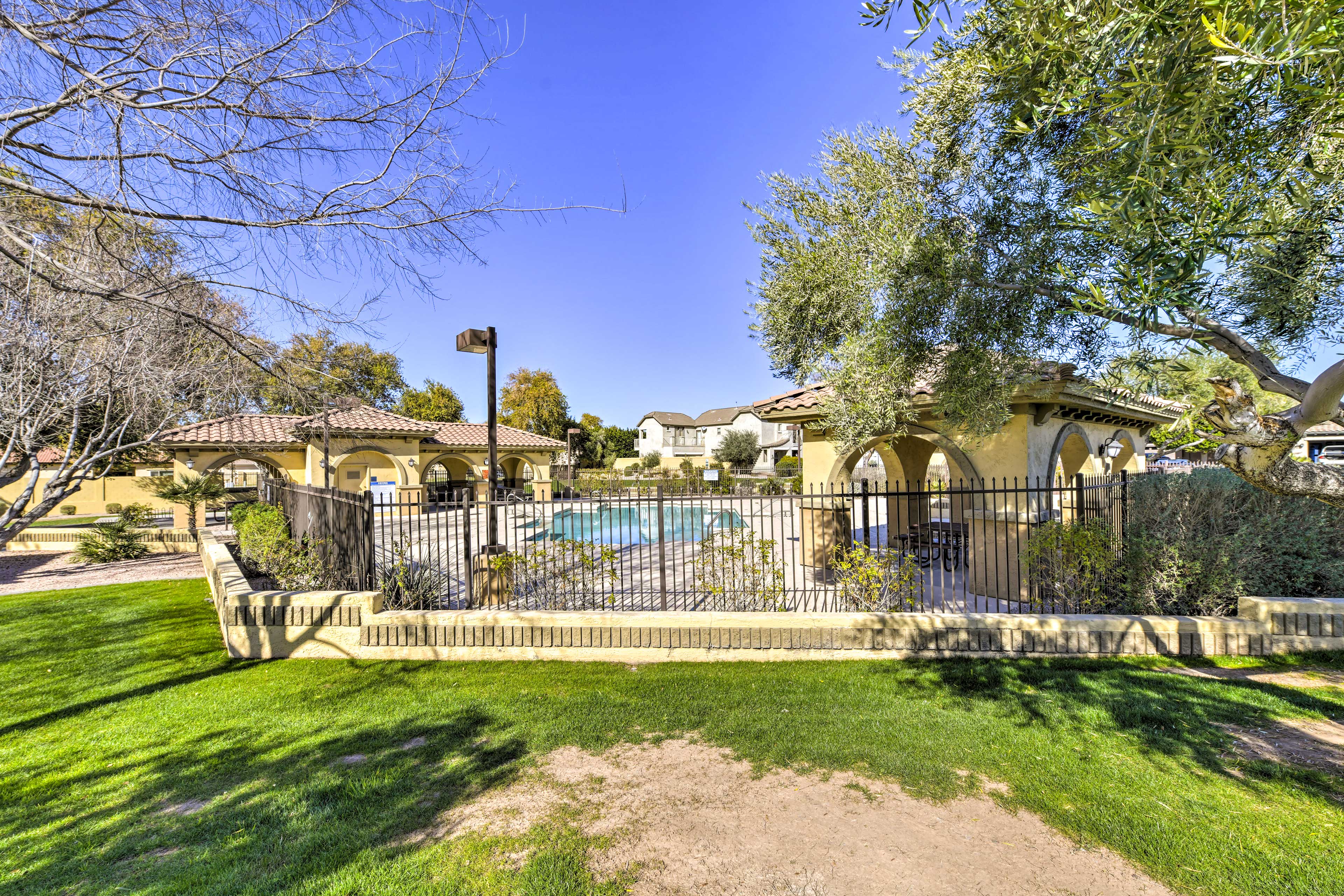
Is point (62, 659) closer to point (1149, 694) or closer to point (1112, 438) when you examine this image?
point (1149, 694)

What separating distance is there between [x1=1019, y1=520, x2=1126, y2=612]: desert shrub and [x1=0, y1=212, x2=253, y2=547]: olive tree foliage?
788 centimetres

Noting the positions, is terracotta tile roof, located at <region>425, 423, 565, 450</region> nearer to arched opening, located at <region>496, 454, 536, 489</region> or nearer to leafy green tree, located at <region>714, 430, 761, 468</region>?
arched opening, located at <region>496, 454, 536, 489</region>

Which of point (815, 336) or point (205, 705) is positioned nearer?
point (205, 705)

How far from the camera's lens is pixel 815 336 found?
7.39 m

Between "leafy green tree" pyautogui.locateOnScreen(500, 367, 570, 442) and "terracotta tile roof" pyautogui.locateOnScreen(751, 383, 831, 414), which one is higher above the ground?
"leafy green tree" pyautogui.locateOnScreen(500, 367, 570, 442)

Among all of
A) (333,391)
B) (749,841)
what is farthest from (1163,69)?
(333,391)

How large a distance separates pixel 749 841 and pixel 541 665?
315cm

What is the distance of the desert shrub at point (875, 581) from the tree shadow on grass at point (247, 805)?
399 centimetres

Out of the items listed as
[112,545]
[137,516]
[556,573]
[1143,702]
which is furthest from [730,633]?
[137,516]

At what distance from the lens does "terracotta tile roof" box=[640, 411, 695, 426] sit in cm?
6406

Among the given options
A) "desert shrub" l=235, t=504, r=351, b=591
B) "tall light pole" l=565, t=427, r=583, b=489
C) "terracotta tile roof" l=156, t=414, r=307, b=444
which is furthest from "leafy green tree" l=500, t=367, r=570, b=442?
"desert shrub" l=235, t=504, r=351, b=591

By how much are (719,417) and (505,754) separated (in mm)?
61719

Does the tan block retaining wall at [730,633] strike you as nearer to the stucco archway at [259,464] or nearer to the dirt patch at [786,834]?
the dirt patch at [786,834]

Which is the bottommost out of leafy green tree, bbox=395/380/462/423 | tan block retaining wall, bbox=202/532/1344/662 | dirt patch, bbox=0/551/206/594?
dirt patch, bbox=0/551/206/594
